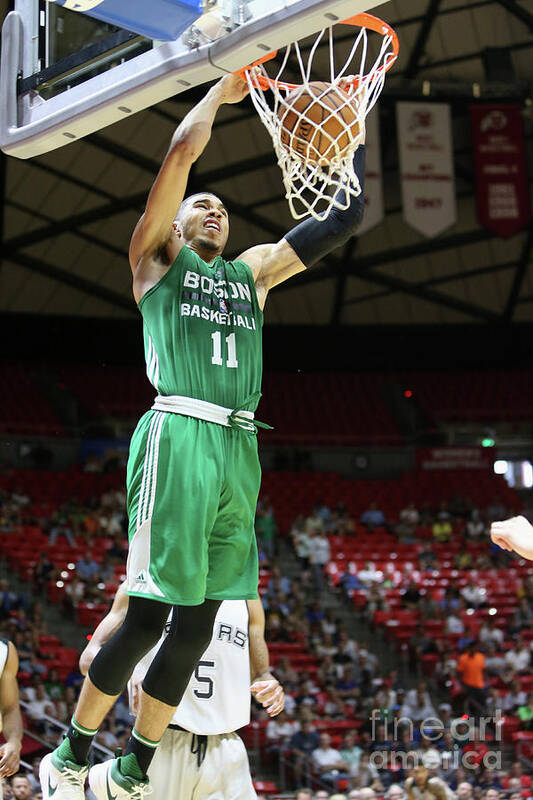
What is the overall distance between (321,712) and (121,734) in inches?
131

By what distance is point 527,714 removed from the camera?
15078 mm

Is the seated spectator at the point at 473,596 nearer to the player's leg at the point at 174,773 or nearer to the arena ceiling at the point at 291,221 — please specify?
the arena ceiling at the point at 291,221

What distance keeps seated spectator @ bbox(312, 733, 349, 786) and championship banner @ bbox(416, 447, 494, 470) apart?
44.0 feet

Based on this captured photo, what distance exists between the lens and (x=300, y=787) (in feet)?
42.6

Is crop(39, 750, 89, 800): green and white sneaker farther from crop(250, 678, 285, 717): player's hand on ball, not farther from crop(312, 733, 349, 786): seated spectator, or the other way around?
crop(312, 733, 349, 786): seated spectator

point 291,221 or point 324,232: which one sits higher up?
point 291,221

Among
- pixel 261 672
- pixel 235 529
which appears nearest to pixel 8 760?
pixel 261 672

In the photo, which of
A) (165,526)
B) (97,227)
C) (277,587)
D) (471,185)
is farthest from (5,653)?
(471,185)

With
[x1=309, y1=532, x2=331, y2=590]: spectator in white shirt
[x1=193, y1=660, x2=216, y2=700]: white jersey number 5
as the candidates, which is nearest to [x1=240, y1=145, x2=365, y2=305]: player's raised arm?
[x1=193, y1=660, x2=216, y2=700]: white jersey number 5

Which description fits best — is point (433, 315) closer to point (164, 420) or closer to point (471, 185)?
point (471, 185)

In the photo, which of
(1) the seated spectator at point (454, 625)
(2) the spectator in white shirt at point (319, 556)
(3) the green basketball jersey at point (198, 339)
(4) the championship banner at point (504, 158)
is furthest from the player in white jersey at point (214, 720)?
(4) the championship banner at point (504, 158)

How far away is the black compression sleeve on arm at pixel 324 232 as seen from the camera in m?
4.85

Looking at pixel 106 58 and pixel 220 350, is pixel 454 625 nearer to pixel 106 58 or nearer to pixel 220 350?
pixel 220 350

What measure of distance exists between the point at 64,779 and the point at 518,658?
13680 mm
